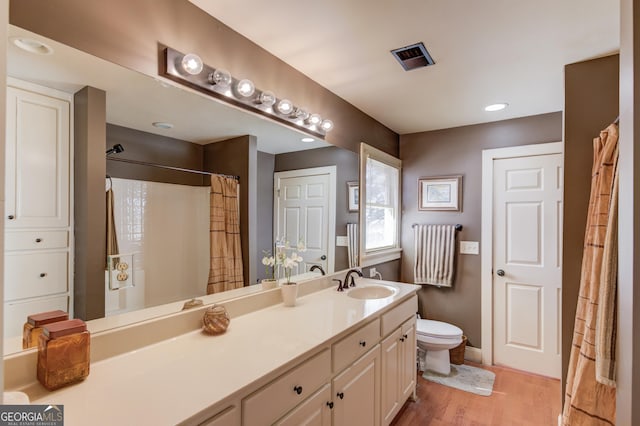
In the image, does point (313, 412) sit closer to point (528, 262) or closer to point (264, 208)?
point (264, 208)

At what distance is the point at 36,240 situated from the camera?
1.03 meters

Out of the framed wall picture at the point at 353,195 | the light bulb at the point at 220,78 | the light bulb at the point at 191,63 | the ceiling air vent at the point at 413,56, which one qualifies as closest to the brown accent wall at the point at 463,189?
the framed wall picture at the point at 353,195

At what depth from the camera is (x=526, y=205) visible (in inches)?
111

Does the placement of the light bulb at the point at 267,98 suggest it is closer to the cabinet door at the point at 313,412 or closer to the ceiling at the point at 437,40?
the ceiling at the point at 437,40

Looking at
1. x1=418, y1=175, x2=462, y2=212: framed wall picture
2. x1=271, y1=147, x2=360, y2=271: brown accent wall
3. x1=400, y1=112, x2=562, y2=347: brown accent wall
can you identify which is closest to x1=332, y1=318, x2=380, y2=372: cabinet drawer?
x1=271, y1=147, x2=360, y2=271: brown accent wall

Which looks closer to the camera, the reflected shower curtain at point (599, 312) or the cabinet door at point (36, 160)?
the cabinet door at point (36, 160)

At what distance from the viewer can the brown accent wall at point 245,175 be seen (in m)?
1.60

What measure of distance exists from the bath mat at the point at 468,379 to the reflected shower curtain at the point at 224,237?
2.06 meters

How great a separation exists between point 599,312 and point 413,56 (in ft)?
5.04

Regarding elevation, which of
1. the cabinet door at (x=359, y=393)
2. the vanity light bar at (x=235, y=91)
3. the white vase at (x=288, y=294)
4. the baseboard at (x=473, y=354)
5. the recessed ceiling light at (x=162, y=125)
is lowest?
the baseboard at (x=473, y=354)

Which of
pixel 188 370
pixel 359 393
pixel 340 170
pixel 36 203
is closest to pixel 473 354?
pixel 359 393

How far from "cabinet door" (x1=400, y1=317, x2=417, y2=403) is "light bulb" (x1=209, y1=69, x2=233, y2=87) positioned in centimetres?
183

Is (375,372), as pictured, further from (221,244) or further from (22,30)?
(22,30)

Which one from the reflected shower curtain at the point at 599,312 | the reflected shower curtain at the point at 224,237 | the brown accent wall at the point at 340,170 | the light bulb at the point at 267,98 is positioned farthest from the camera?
the brown accent wall at the point at 340,170
